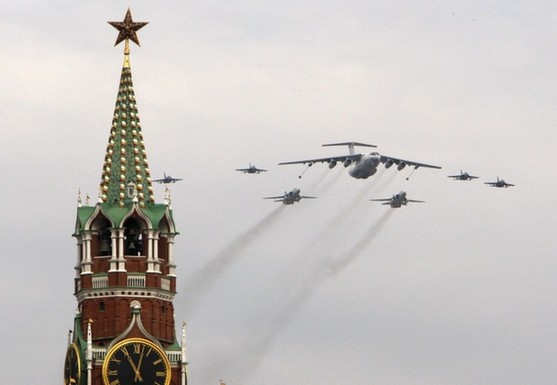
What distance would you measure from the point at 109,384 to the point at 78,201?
1662 cm

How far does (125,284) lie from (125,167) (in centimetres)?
1034

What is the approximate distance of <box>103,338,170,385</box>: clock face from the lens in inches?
7431

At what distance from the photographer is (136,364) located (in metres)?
190

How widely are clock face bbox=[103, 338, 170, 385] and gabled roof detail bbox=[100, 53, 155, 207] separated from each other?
12.0 metres

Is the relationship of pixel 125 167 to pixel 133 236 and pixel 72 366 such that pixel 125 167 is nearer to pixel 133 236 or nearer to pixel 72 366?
pixel 133 236

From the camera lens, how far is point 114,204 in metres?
195

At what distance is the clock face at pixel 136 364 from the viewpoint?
619 ft

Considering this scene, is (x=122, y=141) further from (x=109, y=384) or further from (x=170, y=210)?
(x=109, y=384)

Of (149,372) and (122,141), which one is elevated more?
(122,141)

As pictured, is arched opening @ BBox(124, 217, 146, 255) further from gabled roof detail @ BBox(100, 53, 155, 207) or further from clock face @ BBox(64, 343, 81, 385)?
clock face @ BBox(64, 343, 81, 385)

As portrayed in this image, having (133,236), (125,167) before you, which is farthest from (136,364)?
(125,167)

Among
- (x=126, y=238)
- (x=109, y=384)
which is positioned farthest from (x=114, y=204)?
(x=109, y=384)

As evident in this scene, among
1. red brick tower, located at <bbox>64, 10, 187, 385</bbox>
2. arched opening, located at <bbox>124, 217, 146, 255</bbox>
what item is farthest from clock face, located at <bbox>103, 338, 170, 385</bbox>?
arched opening, located at <bbox>124, 217, 146, 255</bbox>

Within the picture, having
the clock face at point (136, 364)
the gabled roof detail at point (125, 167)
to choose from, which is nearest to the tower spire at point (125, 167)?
the gabled roof detail at point (125, 167)
